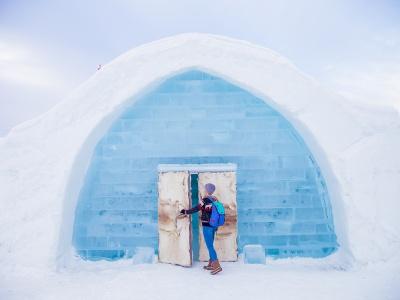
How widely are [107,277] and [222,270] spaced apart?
1842 mm

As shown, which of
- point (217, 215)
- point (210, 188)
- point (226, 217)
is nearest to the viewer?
point (217, 215)

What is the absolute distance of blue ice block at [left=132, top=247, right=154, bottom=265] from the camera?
561 cm

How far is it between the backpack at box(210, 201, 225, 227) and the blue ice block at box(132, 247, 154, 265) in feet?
4.67

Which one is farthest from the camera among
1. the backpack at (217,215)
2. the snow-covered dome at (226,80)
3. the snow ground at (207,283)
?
the snow-covered dome at (226,80)

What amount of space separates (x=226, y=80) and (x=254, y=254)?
10.4ft

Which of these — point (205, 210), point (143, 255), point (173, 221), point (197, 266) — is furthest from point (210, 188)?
point (143, 255)

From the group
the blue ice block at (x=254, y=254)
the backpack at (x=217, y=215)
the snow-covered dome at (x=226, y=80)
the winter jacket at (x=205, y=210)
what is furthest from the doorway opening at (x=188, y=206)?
the snow-covered dome at (x=226, y=80)

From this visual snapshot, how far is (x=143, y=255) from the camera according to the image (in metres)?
5.69

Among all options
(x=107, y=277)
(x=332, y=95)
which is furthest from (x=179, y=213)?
(x=332, y=95)

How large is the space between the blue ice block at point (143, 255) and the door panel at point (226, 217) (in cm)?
89

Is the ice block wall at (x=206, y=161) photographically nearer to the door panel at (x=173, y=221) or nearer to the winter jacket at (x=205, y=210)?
the door panel at (x=173, y=221)

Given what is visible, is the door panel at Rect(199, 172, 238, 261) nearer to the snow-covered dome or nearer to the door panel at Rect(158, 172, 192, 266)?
the door panel at Rect(158, 172, 192, 266)

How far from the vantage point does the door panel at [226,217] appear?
5.56 m

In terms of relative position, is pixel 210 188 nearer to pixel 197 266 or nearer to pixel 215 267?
pixel 215 267
